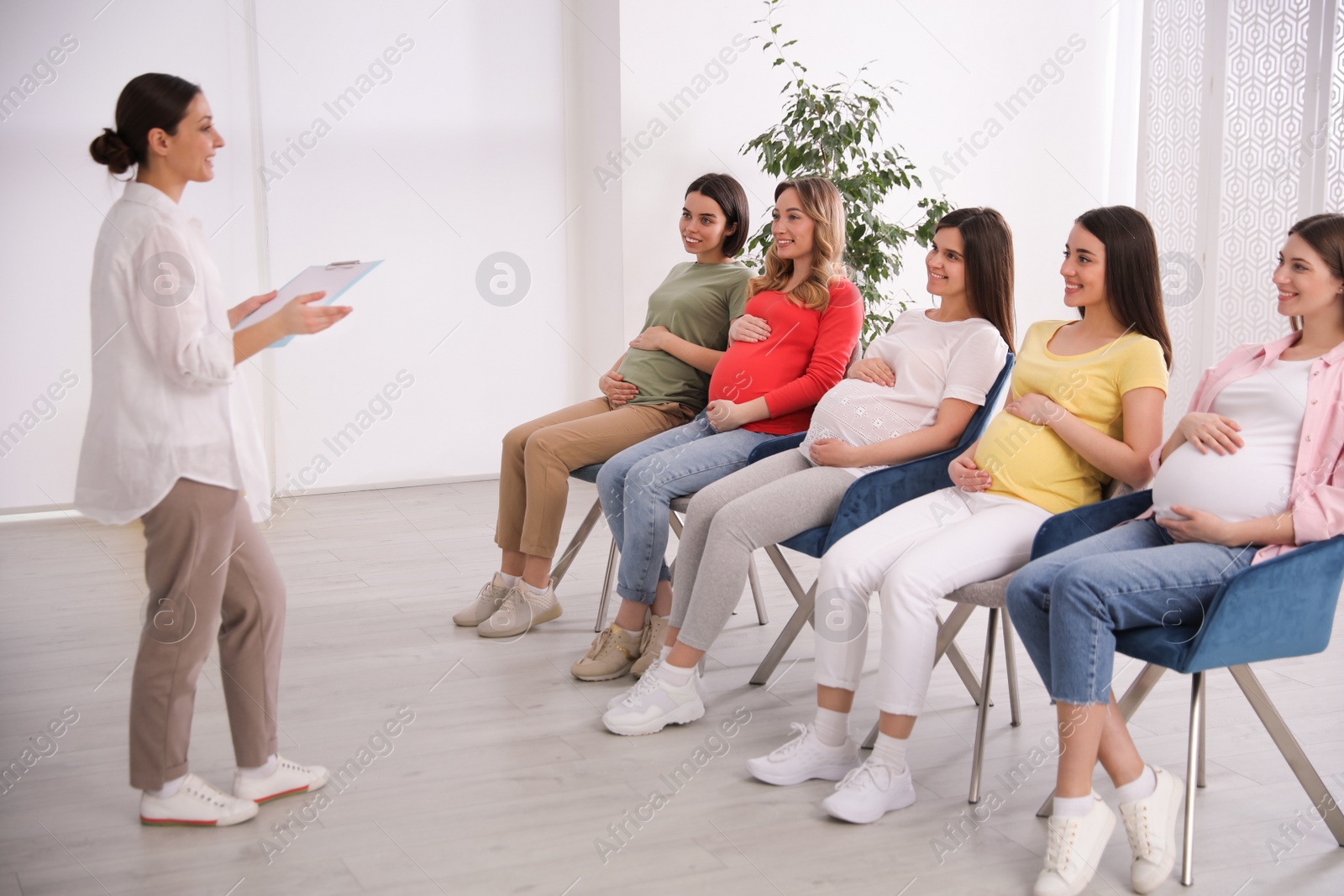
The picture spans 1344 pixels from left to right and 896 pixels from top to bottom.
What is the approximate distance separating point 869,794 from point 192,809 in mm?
1263

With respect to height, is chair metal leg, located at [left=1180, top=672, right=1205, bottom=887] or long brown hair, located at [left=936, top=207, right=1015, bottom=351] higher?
long brown hair, located at [left=936, top=207, right=1015, bottom=351]

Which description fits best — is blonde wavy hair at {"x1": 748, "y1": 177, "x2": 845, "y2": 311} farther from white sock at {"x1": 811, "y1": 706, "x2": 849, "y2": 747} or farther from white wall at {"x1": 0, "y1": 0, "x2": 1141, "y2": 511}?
white wall at {"x1": 0, "y1": 0, "x2": 1141, "y2": 511}

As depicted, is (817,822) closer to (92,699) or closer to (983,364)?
(983,364)

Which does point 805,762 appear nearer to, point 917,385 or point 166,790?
point 917,385

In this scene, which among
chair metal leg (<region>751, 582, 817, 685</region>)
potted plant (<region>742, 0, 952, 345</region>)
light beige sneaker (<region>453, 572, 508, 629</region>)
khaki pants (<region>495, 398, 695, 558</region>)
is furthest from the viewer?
potted plant (<region>742, 0, 952, 345</region>)

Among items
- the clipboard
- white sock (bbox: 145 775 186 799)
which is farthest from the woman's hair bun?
white sock (bbox: 145 775 186 799)

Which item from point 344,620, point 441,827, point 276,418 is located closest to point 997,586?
point 441,827

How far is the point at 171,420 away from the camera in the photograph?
1.96 m

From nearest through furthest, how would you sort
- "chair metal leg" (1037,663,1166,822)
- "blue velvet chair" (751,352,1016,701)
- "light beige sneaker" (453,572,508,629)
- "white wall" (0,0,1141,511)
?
"chair metal leg" (1037,663,1166,822) → "blue velvet chair" (751,352,1016,701) → "light beige sneaker" (453,572,508,629) → "white wall" (0,0,1141,511)

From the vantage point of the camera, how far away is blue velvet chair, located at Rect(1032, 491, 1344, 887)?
1.83 metres

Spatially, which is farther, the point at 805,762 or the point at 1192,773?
the point at 805,762

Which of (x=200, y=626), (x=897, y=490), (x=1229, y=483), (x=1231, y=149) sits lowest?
(x=200, y=626)

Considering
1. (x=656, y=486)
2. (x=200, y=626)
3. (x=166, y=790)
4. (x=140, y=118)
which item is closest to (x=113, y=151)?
(x=140, y=118)

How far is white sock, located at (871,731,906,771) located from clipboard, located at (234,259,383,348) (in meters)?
1.31
